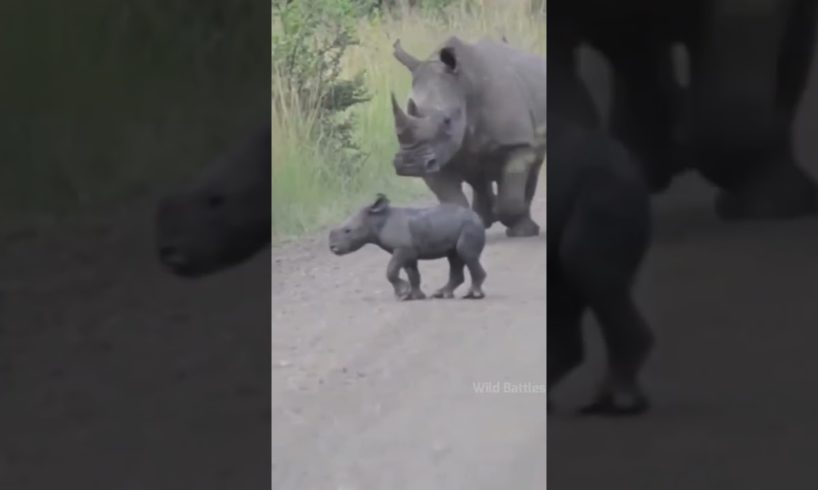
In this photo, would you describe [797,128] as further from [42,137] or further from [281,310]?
[42,137]

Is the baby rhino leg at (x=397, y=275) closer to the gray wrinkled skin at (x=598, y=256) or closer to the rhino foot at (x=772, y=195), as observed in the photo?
the gray wrinkled skin at (x=598, y=256)

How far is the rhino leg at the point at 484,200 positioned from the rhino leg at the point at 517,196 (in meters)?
0.02

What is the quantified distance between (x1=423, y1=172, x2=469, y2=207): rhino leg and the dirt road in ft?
0.39

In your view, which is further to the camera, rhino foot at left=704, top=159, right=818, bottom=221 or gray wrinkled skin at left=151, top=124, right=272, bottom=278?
gray wrinkled skin at left=151, top=124, right=272, bottom=278

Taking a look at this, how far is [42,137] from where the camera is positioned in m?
2.91

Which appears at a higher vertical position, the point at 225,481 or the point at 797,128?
the point at 797,128

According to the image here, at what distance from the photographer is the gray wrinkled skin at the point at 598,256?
8.98 ft

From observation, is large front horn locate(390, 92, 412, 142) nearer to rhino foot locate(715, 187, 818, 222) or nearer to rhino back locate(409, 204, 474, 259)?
rhino back locate(409, 204, 474, 259)

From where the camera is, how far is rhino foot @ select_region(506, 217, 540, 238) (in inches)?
108

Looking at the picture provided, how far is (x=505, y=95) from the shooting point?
275 cm

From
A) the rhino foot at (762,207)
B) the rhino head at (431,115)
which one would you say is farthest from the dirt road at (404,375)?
the rhino foot at (762,207)

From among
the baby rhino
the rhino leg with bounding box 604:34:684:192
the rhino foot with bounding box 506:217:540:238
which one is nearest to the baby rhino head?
the baby rhino

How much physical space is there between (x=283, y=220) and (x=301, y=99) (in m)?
0.31

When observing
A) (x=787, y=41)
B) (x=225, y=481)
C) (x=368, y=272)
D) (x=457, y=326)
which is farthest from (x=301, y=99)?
(x=787, y=41)
